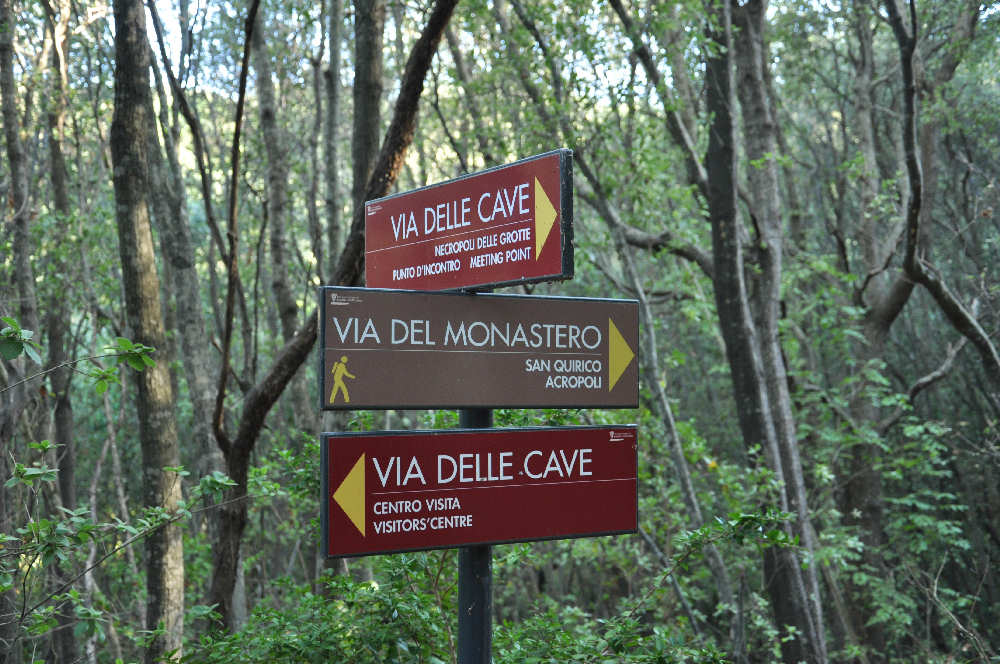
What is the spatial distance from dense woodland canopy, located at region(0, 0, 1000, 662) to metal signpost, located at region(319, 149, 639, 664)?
2.99 ft

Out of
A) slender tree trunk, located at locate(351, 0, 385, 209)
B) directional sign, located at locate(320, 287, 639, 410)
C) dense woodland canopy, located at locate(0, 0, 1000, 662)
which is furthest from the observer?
slender tree trunk, located at locate(351, 0, 385, 209)

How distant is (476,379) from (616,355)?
53 cm

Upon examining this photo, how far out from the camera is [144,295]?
5344mm

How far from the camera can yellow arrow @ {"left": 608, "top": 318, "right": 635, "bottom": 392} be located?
10.3 feet

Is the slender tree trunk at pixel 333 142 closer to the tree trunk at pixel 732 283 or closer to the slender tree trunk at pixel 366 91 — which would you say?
the slender tree trunk at pixel 366 91

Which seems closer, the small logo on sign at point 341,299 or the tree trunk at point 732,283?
the small logo on sign at point 341,299

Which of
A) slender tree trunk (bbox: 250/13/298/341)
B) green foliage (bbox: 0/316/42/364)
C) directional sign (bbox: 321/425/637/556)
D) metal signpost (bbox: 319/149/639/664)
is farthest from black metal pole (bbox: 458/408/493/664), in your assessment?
slender tree trunk (bbox: 250/13/298/341)

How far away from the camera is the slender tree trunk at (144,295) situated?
5.22 metres

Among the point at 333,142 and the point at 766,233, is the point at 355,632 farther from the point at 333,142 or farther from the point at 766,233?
the point at 766,233

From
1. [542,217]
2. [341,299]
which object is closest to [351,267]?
[341,299]

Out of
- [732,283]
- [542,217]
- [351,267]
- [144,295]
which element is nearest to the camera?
[542,217]

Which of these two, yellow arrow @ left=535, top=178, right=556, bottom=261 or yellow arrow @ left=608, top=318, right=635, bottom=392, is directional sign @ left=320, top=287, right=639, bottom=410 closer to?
yellow arrow @ left=608, top=318, right=635, bottom=392

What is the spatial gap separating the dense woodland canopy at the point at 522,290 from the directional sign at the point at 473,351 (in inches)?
34.8

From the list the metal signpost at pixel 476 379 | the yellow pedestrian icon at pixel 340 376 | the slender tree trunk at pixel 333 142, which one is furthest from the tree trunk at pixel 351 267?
the slender tree trunk at pixel 333 142
